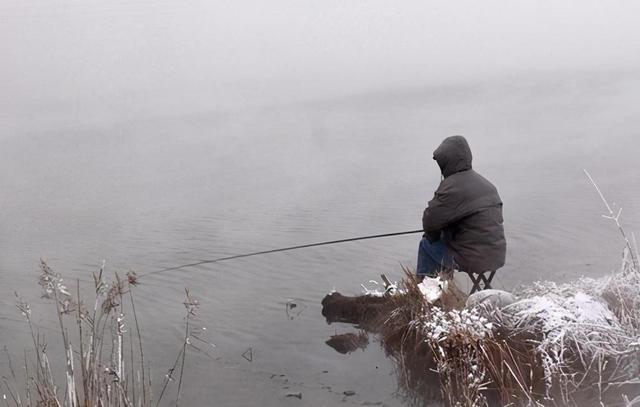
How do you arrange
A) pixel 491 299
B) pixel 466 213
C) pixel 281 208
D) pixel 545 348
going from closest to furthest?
pixel 545 348 → pixel 491 299 → pixel 466 213 → pixel 281 208

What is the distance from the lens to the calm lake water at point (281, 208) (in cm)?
709

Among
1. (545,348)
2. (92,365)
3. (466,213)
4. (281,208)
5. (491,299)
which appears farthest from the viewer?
(281,208)

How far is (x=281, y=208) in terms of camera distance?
1360 cm

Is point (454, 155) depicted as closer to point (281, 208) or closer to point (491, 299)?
point (491, 299)

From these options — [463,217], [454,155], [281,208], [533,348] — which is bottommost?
[533,348]

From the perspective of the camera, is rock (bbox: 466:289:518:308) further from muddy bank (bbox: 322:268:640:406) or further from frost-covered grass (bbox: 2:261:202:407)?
frost-covered grass (bbox: 2:261:202:407)

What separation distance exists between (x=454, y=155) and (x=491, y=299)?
51.8 inches

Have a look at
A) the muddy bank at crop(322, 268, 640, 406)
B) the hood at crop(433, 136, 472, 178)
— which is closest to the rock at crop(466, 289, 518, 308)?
the muddy bank at crop(322, 268, 640, 406)

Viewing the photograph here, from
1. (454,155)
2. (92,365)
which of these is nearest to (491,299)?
(454,155)

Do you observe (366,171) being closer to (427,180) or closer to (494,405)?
(427,180)

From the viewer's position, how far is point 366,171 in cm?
1670

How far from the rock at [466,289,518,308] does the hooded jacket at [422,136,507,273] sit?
715 mm

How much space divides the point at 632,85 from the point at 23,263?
23.6m

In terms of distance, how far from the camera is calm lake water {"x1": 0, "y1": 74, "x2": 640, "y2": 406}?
7086 mm
